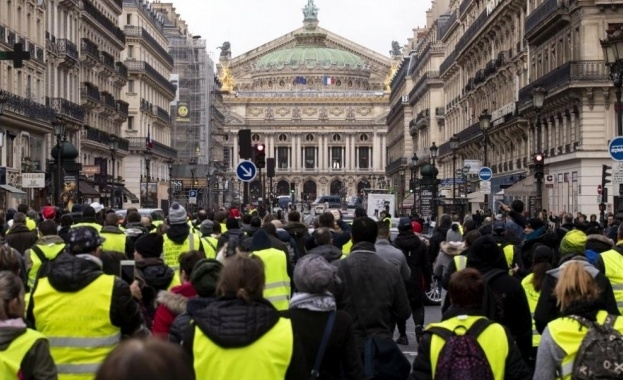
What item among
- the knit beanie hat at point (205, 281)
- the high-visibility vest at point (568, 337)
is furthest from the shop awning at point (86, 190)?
the high-visibility vest at point (568, 337)

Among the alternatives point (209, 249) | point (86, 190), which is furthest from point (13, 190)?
point (209, 249)

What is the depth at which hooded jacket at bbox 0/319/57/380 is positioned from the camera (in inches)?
271

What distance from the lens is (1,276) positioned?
23.8 feet

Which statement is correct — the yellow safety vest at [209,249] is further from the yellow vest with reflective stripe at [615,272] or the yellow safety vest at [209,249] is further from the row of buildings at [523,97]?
the row of buildings at [523,97]

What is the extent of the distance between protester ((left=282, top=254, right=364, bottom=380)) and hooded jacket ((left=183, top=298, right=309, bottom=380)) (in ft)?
2.52

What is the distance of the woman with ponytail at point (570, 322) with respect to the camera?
7266mm

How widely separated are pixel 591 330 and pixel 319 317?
4.81ft

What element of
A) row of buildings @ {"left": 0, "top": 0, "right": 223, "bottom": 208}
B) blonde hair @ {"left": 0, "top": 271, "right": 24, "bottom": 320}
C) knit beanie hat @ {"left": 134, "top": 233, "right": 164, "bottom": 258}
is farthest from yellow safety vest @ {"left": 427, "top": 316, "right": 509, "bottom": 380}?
row of buildings @ {"left": 0, "top": 0, "right": 223, "bottom": 208}

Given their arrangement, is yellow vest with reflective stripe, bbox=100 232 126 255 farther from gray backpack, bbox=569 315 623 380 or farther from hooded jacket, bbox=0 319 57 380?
gray backpack, bbox=569 315 623 380

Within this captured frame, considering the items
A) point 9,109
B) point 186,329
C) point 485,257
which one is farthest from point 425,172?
point 186,329

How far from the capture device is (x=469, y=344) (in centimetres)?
717

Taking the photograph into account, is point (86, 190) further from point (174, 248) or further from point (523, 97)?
point (174, 248)

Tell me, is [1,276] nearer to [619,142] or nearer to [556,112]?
[619,142]

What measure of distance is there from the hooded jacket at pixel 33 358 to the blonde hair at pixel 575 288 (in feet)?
8.92
